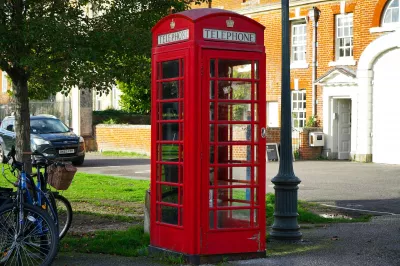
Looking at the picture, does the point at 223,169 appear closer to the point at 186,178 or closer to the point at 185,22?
the point at 186,178

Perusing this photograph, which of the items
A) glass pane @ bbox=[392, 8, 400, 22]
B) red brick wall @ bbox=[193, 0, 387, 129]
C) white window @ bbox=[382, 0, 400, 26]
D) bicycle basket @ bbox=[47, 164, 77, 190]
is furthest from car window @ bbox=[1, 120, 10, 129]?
bicycle basket @ bbox=[47, 164, 77, 190]

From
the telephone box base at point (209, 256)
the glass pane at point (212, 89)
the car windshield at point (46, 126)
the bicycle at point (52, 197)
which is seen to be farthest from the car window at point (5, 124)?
the glass pane at point (212, 89)

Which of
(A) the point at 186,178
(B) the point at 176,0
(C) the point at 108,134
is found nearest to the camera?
(A) the point at 186,178

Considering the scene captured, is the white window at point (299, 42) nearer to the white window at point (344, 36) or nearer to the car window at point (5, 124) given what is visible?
the white window at point (344, 36)

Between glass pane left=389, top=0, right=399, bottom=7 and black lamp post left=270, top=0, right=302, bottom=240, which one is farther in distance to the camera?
glass pane left=389, top=0, right=399, bottom=7

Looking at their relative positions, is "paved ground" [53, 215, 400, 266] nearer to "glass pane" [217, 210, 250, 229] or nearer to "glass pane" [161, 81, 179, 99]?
"glass pane" [217, 210, 250, 229]

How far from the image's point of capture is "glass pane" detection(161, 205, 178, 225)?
859cm

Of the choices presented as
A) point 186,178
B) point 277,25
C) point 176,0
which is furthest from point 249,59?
point 277,25

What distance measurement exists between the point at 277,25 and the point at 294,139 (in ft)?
16.1

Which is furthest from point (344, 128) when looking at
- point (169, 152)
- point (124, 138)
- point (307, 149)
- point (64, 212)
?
point (169, 152)

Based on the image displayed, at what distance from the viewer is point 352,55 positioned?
28594 mm

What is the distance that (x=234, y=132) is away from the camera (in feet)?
27.9

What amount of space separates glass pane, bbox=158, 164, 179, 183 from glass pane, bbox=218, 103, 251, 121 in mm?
751

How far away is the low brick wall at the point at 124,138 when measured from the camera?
32459 millimetres
